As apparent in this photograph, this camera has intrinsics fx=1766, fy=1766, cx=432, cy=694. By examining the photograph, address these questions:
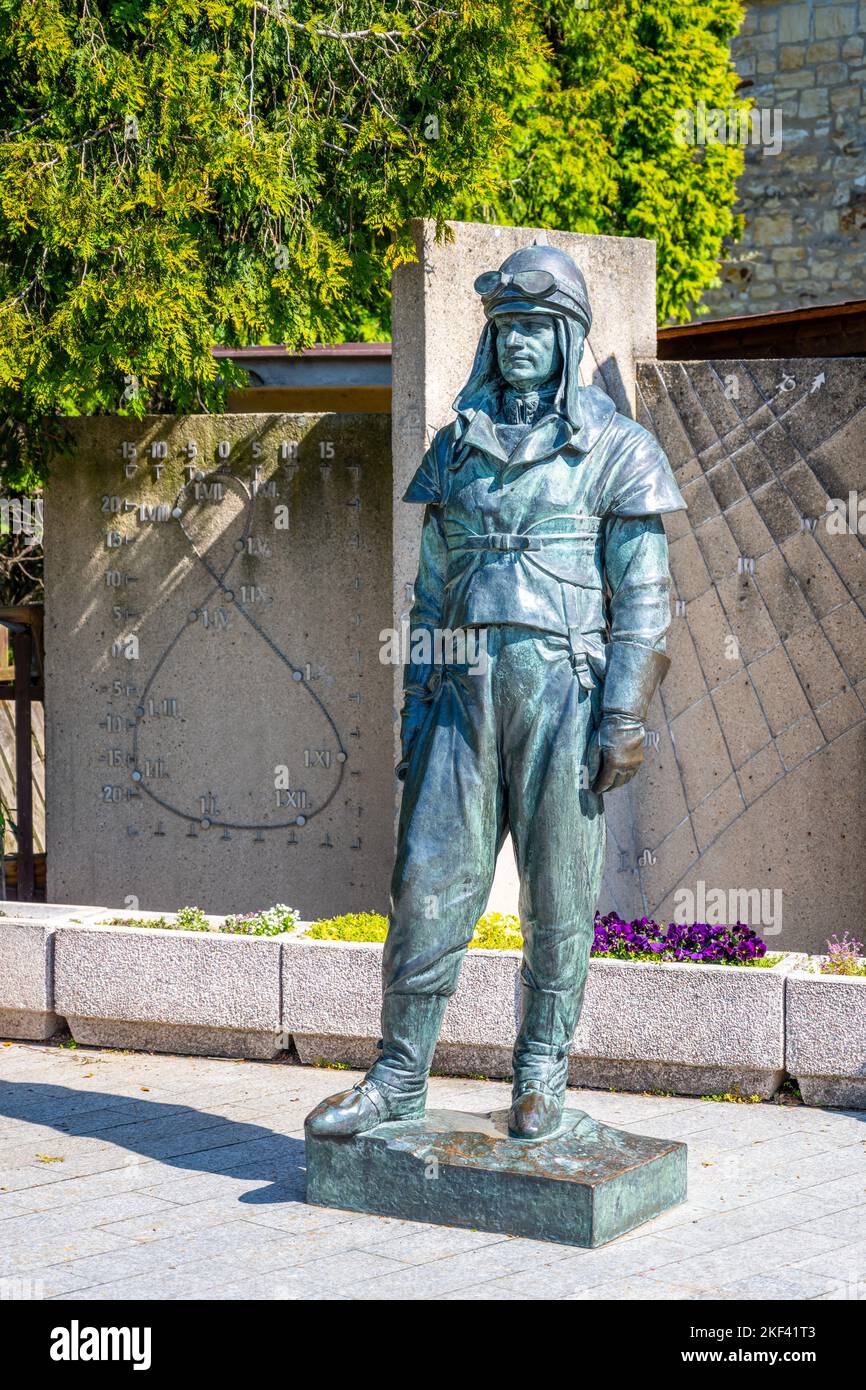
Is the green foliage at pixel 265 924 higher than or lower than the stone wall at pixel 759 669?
lower

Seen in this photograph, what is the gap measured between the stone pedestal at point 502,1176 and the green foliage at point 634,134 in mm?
8914

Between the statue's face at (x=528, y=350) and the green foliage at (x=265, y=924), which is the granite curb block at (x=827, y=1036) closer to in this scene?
the green foliage at (x=265, y=924)

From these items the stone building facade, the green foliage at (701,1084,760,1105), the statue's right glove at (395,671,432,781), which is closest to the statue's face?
the statue's right glove at (395,671,432,781)

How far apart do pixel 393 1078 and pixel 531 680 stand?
123cm

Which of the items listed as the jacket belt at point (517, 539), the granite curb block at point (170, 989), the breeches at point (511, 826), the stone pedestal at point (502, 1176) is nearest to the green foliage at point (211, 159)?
the granite curb block at point (170, 989)

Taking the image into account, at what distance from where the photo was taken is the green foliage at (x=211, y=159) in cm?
728

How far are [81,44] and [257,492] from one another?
8.27 ft

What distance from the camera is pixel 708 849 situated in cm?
814

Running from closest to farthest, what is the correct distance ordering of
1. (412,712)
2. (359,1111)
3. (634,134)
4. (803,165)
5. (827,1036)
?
(359,1111), (412,712), (827,1036), (634,134), (803,165)

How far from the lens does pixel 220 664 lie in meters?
9.20

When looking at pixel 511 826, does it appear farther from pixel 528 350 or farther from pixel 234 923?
pixel 234 923

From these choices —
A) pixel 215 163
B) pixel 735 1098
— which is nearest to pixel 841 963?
pixel 735 1098

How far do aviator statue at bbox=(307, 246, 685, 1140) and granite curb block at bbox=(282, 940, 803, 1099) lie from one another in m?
1.22
